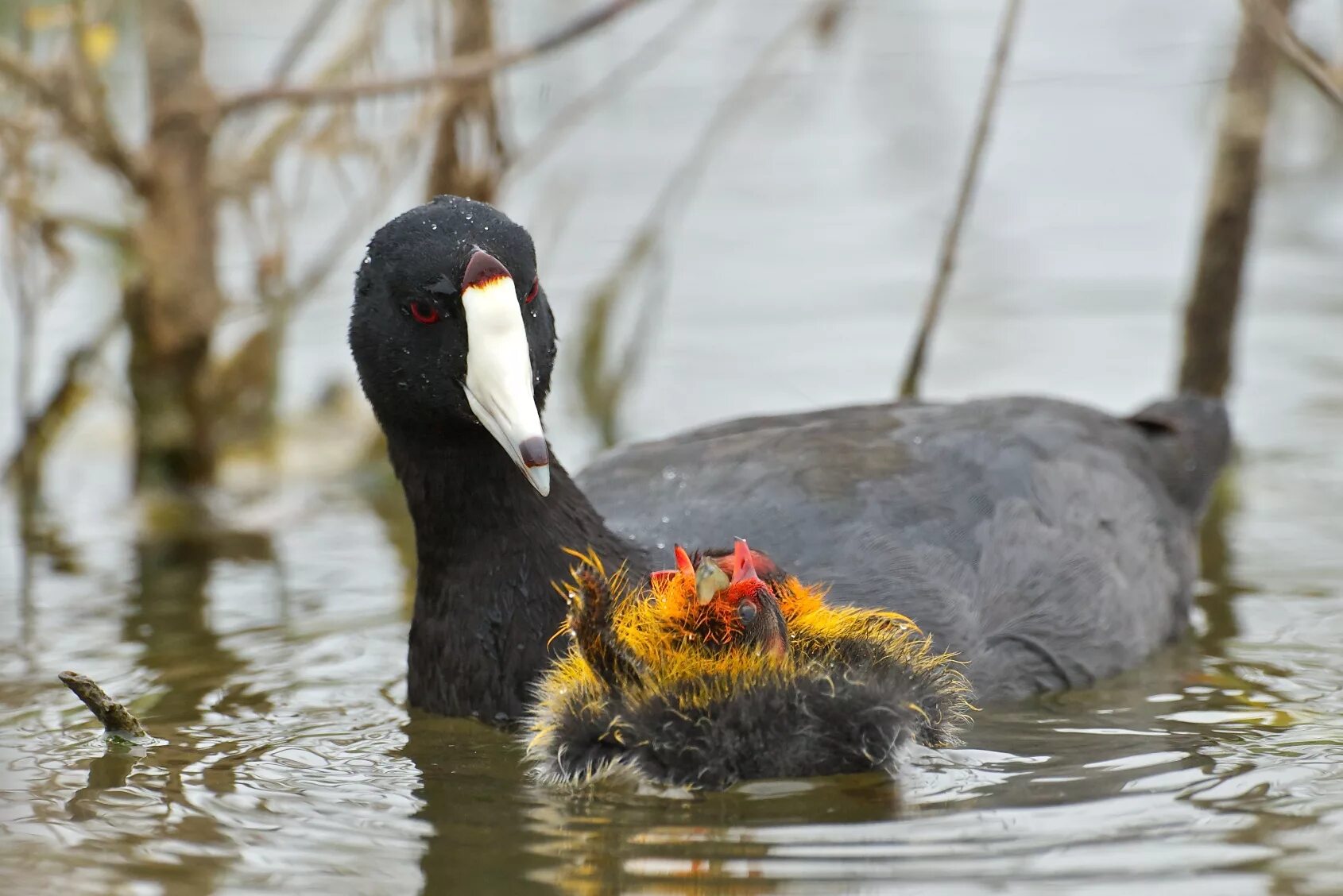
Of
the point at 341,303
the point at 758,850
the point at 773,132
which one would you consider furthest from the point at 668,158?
the point at 758,850

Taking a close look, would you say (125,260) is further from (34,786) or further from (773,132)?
(773,132)

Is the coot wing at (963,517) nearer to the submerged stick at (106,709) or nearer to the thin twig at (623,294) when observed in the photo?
the submerged stick at (106,709)

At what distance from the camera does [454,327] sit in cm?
408

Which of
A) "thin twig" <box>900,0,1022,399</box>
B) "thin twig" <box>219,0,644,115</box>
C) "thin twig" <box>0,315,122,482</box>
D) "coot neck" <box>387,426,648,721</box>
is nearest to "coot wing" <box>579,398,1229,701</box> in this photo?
"coot neck" <box>387,426,648,721</box>

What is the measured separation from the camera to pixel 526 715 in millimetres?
4223

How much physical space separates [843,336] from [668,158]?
85.9 inches

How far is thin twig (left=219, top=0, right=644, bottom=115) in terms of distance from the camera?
19.0 ft

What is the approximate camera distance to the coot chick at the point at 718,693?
145 inches

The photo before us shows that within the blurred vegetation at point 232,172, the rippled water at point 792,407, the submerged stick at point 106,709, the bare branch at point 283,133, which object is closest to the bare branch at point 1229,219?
the blurred vegetation at point 232,172

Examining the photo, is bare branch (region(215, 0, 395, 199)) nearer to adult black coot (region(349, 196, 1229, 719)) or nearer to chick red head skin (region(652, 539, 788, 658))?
adult black coot (region(349, 196, 1229, 719))

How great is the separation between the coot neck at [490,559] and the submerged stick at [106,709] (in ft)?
1.98

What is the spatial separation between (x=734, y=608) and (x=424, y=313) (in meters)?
0.89

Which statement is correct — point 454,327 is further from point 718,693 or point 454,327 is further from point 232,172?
point 232,172

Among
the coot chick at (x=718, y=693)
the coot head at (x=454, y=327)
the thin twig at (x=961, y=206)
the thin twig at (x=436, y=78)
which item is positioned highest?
the thin twig at (x=436, y=78)
